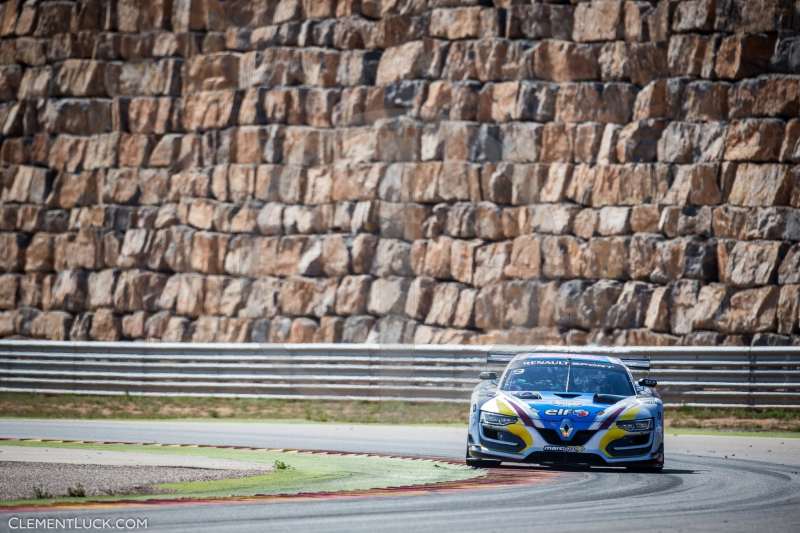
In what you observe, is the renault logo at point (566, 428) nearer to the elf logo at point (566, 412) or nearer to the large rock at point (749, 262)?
the elf logo at point (566, 412)

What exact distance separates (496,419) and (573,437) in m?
0.82

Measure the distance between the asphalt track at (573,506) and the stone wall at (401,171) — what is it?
8.42m

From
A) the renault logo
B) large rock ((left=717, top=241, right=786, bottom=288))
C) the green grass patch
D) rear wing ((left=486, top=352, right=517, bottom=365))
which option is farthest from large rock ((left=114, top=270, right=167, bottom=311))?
the renault logo

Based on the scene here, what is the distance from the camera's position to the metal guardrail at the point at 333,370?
920 inches

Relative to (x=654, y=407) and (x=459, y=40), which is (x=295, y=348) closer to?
(x=459, y=40)

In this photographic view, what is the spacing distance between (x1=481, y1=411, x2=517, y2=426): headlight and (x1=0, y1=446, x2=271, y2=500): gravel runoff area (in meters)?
2.35

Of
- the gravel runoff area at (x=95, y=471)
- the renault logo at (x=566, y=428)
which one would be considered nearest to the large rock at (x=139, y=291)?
the gravel runoff area at (x=95, y=471)

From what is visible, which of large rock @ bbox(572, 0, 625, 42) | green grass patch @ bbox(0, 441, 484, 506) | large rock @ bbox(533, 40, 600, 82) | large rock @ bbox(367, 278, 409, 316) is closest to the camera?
green grass patch @ bbox(0, 441, 484, 506)

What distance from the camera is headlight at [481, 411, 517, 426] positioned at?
1507 centimetres

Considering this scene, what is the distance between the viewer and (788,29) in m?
26.1

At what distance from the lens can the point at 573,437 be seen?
588 inches

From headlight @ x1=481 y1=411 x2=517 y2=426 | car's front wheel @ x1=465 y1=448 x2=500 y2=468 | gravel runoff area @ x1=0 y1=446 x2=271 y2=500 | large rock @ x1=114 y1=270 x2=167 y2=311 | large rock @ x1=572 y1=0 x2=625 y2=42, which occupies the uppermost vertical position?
large rock @ x1=572 y1=0 x2=625 y2=42

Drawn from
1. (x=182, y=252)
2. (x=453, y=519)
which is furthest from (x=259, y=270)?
(x=453, y=519)

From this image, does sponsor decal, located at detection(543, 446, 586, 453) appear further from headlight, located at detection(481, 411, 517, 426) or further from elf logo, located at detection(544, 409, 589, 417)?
headlight, located at detection(481, 411, 517, 426)
